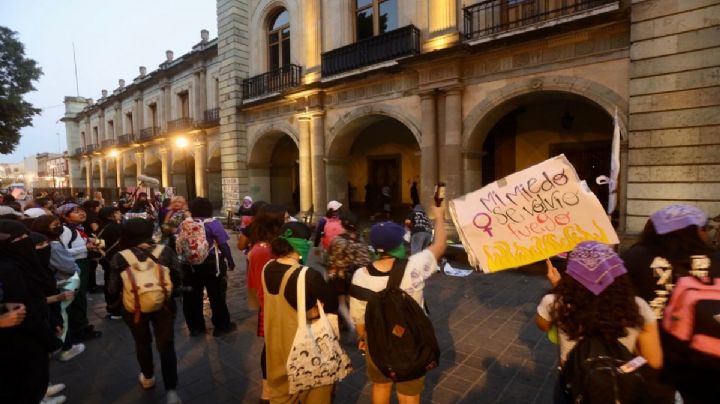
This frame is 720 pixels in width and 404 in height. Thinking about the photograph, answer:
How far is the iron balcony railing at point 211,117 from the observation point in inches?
747

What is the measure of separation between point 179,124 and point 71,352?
69.1 ft

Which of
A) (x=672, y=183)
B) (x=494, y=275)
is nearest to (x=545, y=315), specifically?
(x=494, y=275)

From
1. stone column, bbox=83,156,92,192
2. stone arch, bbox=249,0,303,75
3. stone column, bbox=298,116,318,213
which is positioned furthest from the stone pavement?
stone column, bbox=83,156,92,192

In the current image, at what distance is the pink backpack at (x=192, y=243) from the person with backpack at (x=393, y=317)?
8.81 feet

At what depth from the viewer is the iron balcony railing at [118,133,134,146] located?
27547 mm

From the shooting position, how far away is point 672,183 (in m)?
6.87

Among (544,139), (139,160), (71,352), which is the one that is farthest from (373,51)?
(139,160)

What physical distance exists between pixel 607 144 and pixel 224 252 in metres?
11.3

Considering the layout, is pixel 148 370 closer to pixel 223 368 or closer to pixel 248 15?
pixel 223 368

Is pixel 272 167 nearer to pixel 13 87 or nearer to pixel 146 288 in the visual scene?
pixel 146 288

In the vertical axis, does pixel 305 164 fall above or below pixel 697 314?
above

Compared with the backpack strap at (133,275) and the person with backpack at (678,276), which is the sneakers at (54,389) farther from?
the person with backpack at (678,276)

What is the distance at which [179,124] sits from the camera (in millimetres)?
22734

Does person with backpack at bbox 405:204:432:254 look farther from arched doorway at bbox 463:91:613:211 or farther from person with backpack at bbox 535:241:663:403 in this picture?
person with backpack at bbox 535:241:663:403
